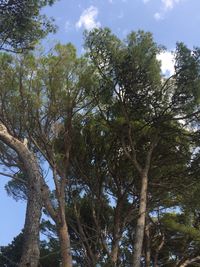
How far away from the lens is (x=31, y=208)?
502 cm

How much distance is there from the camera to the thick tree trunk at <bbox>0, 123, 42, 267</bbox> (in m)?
4.65

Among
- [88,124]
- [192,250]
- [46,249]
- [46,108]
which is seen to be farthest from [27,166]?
[192,250]

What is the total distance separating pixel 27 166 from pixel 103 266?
5998mm

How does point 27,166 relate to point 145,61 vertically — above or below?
below

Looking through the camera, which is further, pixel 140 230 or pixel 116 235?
pixel 116 235

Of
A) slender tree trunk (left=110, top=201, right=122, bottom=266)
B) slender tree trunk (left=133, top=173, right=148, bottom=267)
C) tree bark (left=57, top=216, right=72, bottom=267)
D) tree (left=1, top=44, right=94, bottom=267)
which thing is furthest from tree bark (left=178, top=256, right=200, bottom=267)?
tree bark (left=57, top=216, right=72, bottom=267)

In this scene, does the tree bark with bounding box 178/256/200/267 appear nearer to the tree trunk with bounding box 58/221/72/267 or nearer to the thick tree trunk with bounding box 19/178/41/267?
the tree trunk with bounding box 58/221/72/267

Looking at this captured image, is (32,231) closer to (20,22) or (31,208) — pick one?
(31,208)

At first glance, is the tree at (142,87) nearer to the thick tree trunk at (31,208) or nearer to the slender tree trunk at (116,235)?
the slender tree trunk at (116,235)

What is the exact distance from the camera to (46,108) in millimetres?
9469

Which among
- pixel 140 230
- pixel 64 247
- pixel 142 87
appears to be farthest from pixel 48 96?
pixel 140 230

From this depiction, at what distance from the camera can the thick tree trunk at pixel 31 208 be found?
15.3 ft

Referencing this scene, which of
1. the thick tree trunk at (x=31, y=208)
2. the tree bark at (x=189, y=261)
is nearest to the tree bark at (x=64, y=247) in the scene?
the thick tree trunk at (x=31, y=208)

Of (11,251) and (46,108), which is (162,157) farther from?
(11,251)
